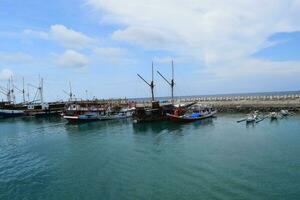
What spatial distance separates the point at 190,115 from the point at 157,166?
140 ft

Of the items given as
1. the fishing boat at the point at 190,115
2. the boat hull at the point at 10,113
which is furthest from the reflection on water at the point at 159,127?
the boat hull at the point at 10,113

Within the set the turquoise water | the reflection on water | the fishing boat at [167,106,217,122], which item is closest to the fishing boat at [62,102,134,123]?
the reflection on water

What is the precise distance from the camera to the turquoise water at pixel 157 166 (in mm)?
25328

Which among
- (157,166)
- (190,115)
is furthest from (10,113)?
(157,166)

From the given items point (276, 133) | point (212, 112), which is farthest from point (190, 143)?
point (212, 112)

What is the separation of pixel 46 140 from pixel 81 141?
22.8 feet

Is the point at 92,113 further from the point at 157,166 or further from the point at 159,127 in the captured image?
the point at 157,166

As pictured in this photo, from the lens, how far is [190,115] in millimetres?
74812

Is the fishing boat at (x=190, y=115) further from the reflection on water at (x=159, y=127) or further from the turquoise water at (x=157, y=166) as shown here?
the turquoise water at (x=157, y=166)

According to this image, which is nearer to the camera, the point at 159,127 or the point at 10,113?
the point at 159,127

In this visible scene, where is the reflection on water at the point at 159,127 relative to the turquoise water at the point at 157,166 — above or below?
above

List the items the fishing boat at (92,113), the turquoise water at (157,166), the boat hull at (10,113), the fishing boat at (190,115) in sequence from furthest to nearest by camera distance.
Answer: the boat hull at (10,113) < the fishing boat at (92,113) < the fishing boat at (190,115) < the turquoise water at (157,166)

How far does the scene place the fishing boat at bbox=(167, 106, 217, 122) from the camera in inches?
2822

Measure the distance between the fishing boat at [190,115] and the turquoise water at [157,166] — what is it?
1596 cm
